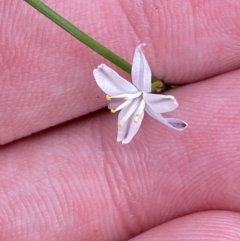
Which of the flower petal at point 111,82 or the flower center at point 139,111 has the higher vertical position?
the flower petal at point 111,82

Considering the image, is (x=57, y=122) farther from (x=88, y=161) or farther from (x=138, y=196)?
(x=138, y=196)

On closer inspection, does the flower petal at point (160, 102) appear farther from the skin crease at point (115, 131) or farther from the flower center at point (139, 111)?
the skin crease at point (115, 131)

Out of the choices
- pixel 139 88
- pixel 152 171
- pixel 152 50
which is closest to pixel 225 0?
pixel 152 50

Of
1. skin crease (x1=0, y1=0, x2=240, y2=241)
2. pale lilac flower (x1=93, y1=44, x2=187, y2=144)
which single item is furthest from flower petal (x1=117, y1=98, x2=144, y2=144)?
skin crease (x1=0, y1=0, x2=240, y2=241)

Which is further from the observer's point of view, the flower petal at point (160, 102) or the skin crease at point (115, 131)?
the skin crease at point (115, 131)

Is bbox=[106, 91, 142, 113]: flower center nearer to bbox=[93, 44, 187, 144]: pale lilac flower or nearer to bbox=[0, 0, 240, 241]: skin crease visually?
bbox=[93, 44, 187, 144]: pale lilac flower

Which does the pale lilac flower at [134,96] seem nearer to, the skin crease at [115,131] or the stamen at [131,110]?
the stamen at [131,110]

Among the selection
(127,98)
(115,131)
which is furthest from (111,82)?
(115,131)

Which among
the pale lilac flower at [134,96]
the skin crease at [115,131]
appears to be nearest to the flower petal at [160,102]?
the pale lilac flower at [134,96]
